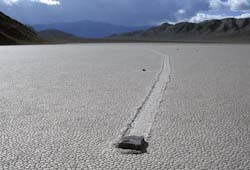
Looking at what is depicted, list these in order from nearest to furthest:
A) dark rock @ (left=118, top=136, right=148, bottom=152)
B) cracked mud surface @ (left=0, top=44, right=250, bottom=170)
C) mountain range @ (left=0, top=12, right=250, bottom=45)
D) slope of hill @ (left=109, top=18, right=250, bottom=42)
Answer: cracked mud surface @ (left=0, top=44, right=250, bottom=170) → dark rock @ (left=118, top=136, right=148, bottom=152) → mountain range @ (left=0, top=12, right=250, bottom=45) → slope of hill @ (left=109, top=18, right=250, bottom=42)

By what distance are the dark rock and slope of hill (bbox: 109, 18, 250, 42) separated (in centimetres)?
13044

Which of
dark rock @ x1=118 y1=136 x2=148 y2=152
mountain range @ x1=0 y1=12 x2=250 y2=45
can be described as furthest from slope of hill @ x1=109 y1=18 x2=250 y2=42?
dark rock @ x1=118 y1=136 x2=148 y2=152

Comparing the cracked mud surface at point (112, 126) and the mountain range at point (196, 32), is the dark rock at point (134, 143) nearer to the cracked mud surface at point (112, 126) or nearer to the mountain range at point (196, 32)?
the cracked mud surface at point (112, 126)

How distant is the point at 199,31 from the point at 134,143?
523 ft

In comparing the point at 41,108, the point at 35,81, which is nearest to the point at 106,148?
the point at 41,108

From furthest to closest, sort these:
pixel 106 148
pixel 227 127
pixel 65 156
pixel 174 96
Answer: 1. pixel 174 96
2. pixel 227 127
3. pixel 106 148
4. pixel 65 156

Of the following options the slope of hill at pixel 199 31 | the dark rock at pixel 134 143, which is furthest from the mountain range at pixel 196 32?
the dark rock at pixel 134 143

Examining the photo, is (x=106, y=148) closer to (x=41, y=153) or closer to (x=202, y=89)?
(x=41, y=153)

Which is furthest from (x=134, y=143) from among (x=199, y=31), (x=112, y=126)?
(x=199, y=31)

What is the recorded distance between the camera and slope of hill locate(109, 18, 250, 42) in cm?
14238

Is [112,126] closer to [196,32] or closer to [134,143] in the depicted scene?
[134,143]

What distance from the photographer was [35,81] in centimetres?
1242

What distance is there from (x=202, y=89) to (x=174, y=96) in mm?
1524

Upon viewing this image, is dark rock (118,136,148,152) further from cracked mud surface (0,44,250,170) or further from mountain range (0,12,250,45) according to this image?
mountain range (0,12,250,45)
